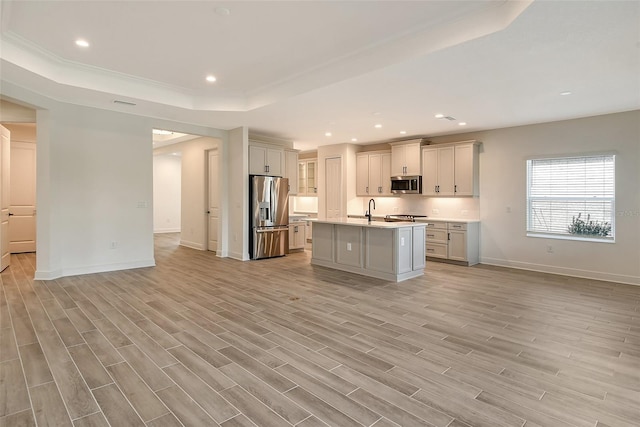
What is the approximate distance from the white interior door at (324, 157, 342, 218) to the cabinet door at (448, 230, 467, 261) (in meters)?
3.10

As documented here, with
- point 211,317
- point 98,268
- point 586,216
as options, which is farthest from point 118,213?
point 586,216

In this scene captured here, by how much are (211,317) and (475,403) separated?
8.84ft

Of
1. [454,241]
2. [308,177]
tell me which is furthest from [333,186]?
[454,241]

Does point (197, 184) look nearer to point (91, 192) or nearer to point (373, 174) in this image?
point (91, 192)

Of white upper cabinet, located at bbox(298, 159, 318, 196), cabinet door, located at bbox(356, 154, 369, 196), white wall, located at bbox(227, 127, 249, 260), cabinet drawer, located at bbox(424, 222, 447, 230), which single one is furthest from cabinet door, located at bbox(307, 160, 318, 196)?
cabinet drawer, located at bbox(424, 222, 447, 230)

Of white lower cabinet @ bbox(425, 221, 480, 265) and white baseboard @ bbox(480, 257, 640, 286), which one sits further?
white lower cabinet @ bbox(425, 221, 480, 265)

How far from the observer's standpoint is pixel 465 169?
7.09 meters

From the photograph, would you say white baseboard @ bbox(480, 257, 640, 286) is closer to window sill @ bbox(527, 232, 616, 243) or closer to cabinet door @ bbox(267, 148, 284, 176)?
window sill @ bbox(527, 232, 616, 243)

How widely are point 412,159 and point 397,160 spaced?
403mm

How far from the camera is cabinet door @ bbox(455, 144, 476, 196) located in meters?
7.00

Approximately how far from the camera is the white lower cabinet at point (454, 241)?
22.4 feet

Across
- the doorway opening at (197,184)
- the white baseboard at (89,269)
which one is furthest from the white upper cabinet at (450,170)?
the white baseboard at (89,269)

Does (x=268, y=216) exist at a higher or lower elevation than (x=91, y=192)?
lower

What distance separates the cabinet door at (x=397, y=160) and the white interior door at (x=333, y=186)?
5.03ft
